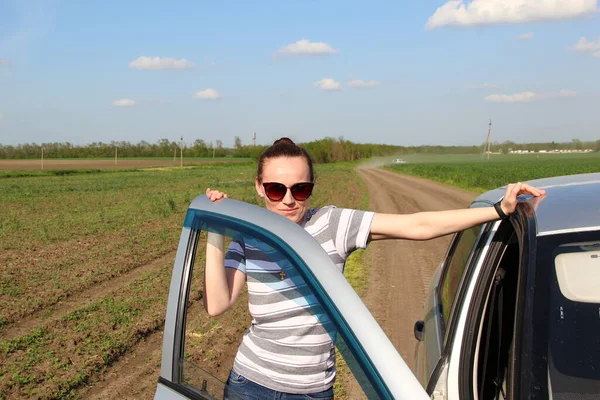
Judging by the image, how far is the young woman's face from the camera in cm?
207

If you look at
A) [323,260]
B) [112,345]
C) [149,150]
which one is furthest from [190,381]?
[149,150]

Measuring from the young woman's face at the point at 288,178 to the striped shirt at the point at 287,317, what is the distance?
6 cm

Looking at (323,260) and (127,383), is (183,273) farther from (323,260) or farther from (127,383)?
(127,383)

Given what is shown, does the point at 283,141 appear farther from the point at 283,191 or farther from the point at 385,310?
the point at 385,310

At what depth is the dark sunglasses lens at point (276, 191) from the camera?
2070 millimetres

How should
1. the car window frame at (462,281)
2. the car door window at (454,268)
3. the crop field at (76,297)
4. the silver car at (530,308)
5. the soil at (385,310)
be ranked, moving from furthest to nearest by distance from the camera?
the crop field at (76,297), the soil at (385,310), the car door window at (454,268), the car window frame at (462,281), the silver car at (530,308)

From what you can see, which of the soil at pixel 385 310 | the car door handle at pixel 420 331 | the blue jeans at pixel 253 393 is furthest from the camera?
the soil at pixel 385 310

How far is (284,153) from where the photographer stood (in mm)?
2150

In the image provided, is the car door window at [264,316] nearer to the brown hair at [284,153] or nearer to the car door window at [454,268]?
the brown hair at [284,153]

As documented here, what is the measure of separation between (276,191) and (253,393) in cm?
65

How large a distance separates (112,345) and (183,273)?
14.2 ft

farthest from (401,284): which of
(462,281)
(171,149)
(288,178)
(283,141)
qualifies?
(171,149)

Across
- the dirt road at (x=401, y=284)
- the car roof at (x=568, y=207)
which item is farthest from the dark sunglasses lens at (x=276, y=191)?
the dirt road at (x=401, y=284)

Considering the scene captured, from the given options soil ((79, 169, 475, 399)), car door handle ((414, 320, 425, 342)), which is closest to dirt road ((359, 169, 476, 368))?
soil ((79, 169, 475, 399))
